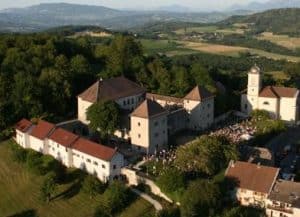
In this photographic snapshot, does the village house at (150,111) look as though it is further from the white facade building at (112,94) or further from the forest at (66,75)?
the forest at (66,75)

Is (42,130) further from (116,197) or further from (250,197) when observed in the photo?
(250,197)

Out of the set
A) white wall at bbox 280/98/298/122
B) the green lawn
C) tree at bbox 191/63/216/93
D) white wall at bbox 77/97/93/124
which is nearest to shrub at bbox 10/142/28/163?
the green lawn

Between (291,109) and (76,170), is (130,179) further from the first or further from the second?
(291,109)

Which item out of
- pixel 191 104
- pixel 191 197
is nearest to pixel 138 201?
pixel 191 197

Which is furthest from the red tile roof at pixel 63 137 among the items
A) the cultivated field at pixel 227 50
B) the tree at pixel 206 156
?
the cultivated field at pixel 227 50

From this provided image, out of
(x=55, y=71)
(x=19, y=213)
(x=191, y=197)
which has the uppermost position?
(x=55, y=71)

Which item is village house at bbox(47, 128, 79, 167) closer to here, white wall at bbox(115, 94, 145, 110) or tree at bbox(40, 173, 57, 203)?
tree at bbox(40, 173, 57, 203)
